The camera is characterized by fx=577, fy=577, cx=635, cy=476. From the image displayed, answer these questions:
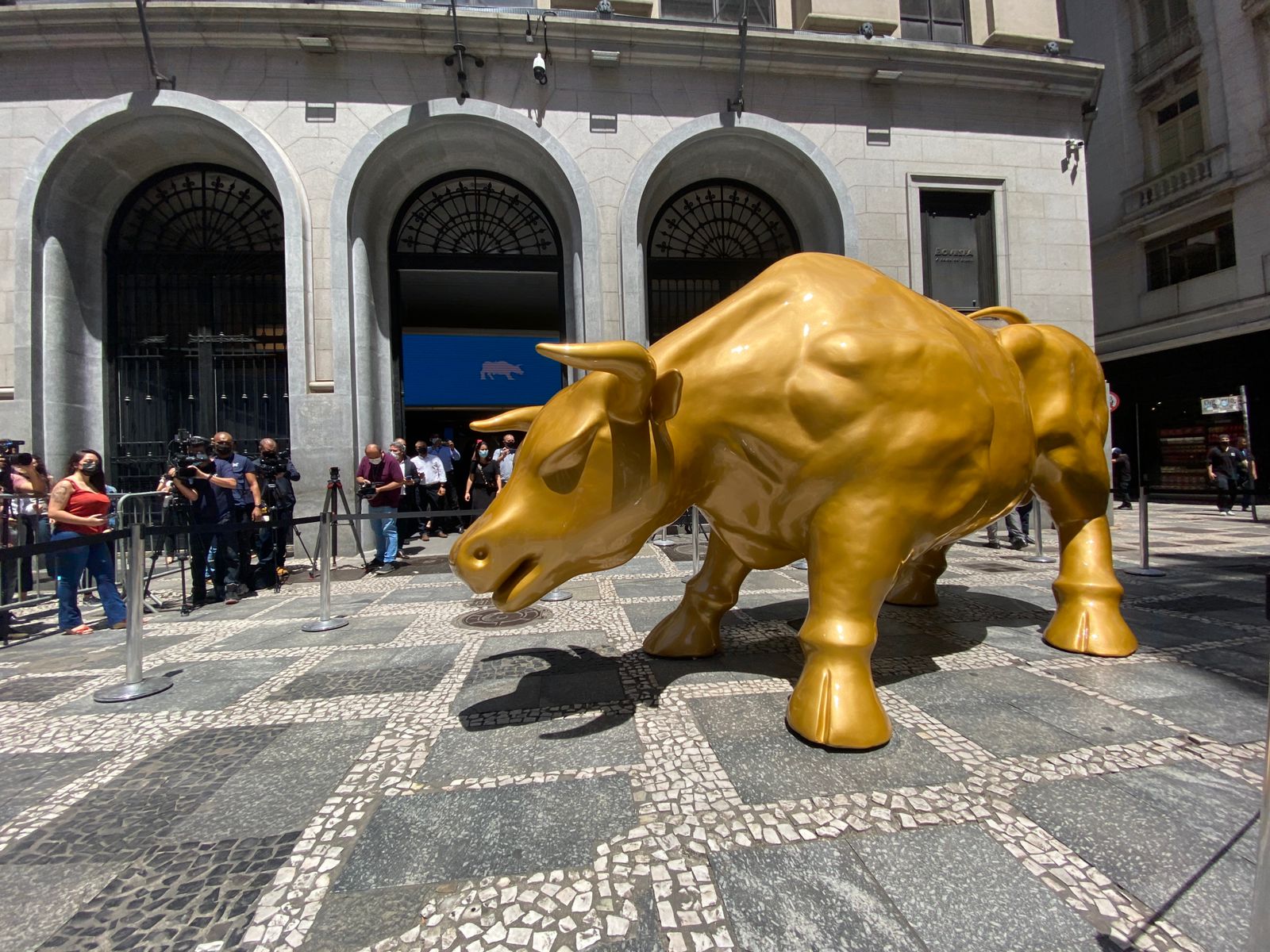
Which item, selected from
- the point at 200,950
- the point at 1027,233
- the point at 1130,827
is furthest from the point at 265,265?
the point at 1027,233

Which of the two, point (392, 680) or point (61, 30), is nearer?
point (392, 680)

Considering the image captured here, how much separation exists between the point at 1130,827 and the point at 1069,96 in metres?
13.5

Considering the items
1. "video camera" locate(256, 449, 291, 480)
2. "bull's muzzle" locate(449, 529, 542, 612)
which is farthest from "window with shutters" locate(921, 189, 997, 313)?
"video camera" locate(256, 449, 291, 480)

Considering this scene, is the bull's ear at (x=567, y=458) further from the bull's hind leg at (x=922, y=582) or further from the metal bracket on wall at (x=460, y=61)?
the metal bracket on wall at (x=460, y=61)

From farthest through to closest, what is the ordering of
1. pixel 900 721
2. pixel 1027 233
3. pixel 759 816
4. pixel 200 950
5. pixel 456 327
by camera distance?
1. pixel 456 327
2. pixel 1027 233
3. pixel 900 721
4. pixel 759 816
5. pixel 200 950

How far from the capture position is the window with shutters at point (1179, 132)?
16578 millimetres

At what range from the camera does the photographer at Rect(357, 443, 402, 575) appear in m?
7.82

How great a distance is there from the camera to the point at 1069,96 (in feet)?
34.6

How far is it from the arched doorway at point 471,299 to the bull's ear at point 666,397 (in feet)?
29.9

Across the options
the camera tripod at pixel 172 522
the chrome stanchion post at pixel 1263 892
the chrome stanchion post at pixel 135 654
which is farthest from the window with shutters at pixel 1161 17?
the camera tripod at pixel 172 522

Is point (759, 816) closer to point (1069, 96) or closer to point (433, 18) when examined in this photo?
point (433, 18)

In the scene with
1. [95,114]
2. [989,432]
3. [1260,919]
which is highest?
[95,114]

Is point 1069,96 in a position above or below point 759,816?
above

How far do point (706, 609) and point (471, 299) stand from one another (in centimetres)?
1314
